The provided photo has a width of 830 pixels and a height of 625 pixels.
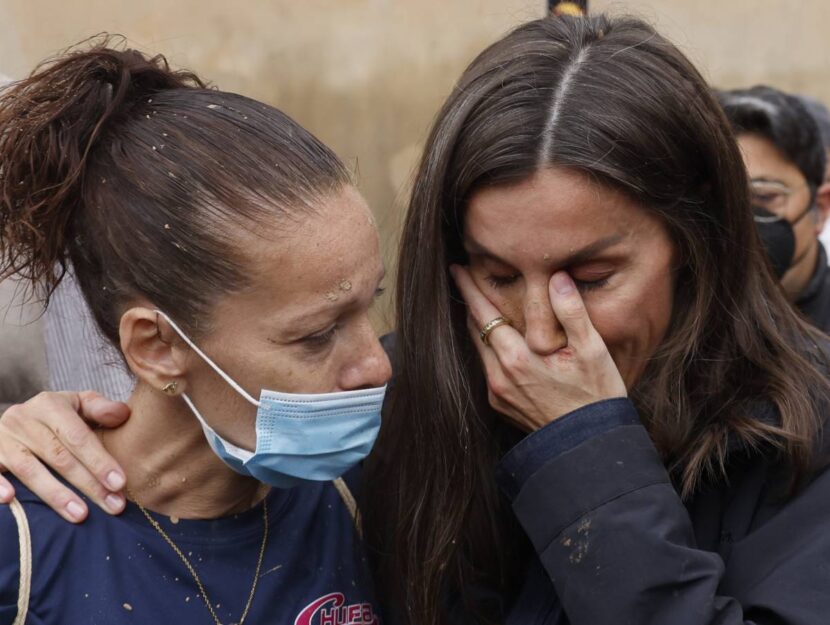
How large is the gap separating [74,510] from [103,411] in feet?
0.80

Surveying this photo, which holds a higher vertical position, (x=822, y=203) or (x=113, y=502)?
(x=113, y=502)

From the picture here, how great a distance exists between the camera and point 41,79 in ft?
7.34

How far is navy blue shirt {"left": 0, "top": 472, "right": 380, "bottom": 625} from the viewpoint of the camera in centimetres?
207

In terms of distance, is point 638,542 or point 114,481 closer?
point 638,542

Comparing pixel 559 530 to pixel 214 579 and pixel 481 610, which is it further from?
pixel 214 579

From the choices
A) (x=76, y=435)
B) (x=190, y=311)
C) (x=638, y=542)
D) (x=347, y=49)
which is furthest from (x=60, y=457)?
(x=347, y=49)

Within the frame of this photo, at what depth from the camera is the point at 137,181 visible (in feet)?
7.05

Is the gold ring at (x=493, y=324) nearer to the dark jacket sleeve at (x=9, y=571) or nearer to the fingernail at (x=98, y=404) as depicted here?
the fingernail at (x=98, y=404)

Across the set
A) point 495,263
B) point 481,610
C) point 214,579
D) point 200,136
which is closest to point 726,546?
point 481,610

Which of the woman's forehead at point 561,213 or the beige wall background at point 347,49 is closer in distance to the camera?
the woman's forehead at point 561,213

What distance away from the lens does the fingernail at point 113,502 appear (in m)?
2.18

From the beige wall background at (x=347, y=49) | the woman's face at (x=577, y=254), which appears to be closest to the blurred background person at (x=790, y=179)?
the beige wall background at (x=347, y=49)

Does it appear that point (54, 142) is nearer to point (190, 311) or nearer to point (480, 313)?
point (190, 311)

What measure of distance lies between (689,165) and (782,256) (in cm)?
168
